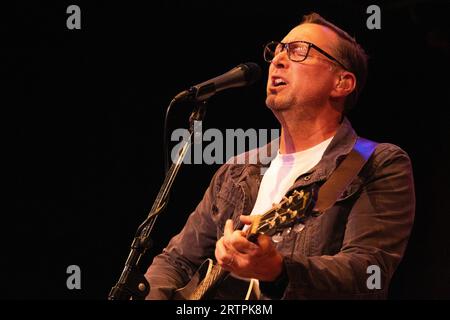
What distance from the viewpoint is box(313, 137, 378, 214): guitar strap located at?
2391 millimetres

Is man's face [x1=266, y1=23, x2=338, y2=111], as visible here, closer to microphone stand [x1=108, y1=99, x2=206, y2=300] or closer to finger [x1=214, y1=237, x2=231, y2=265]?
microphone stand [x1=108, y1=99, x2=206, y2=300]

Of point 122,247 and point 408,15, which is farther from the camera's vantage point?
point 122,247

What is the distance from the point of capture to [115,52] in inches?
154

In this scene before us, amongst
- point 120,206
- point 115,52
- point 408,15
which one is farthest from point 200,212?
point 408,15

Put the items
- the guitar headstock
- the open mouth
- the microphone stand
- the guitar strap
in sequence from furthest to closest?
the open mouth
the guitar strap
the microphone stand
the guitar headstock

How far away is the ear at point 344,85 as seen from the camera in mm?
2957

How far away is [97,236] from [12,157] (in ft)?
2.27

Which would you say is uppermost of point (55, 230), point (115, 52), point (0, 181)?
point (115, 52)

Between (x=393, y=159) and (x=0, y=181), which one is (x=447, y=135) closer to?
(x=393, y=159)

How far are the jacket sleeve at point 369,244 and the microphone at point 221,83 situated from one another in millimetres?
627

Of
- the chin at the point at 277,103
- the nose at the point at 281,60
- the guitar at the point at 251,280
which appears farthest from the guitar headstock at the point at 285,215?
the nose at the point at 281,60

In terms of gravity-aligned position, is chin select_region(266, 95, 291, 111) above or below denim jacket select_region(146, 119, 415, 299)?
above

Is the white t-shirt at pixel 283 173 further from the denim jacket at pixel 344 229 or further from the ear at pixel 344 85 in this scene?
the ear at pixel 344 85

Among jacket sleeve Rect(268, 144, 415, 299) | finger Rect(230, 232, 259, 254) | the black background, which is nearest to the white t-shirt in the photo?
jacket sleeve Rect(268, 144, 415, 299)
